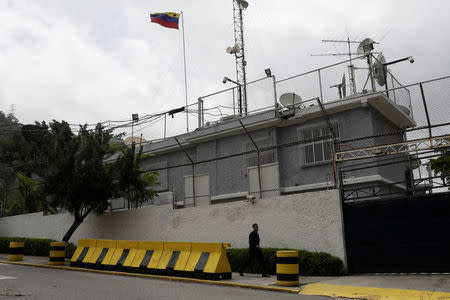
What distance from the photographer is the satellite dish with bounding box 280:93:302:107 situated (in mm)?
18125

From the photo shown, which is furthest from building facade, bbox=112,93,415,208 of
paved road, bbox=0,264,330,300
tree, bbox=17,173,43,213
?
tree, bbox=17,173,43,213

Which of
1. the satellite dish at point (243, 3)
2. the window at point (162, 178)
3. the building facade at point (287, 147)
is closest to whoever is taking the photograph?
the building facade at point (287, 147)

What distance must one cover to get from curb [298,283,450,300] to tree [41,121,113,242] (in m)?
10.8

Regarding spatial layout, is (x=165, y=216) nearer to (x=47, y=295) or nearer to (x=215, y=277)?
(x=215, y=277)

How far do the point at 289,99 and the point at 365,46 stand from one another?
3807 millimetres

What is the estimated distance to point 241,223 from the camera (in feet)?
48.6

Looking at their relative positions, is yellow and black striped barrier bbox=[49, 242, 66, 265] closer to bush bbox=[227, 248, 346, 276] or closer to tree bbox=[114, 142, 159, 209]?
tree bbox=[114, 142, 159, 209]

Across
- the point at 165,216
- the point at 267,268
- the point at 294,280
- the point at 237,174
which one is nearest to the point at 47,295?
the point at 294,280

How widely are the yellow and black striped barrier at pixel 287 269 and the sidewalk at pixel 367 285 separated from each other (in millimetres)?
236

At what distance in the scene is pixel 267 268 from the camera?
43.2 feet

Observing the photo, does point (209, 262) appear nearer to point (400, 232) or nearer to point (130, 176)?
point (400, 232)

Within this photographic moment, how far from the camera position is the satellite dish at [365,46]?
1755 cm

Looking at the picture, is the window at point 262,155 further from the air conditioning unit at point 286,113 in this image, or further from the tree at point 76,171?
the tree at point 76,171

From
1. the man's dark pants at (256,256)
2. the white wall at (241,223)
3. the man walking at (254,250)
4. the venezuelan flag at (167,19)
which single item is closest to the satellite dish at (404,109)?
the white wall at (241,223)
